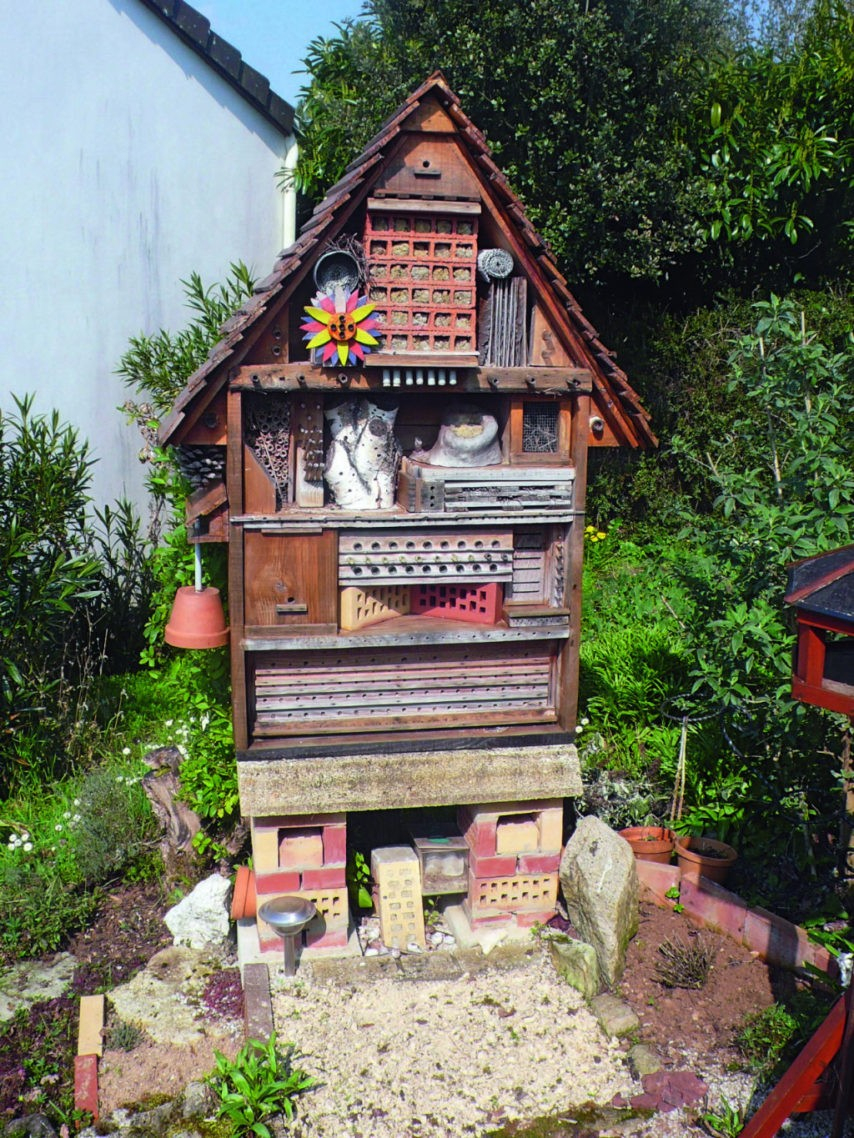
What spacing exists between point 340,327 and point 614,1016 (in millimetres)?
3539

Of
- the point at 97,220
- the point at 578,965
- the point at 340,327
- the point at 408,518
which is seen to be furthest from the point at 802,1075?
the point at 97,220

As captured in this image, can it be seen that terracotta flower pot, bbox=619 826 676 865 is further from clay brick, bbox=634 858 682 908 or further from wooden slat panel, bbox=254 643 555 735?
wooden slat panel, bbox=254 643 555 735

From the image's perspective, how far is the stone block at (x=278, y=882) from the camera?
543cm

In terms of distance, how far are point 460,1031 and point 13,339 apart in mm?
6587

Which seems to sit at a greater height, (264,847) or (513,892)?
(264,847)

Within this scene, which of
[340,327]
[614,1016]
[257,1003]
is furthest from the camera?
[257,1003]

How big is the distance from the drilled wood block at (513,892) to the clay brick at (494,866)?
28 millimetres

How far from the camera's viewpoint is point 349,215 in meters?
4.84

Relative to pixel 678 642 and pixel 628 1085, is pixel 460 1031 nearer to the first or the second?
Answer: pixel 628 1085

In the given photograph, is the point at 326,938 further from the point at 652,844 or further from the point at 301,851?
the point at 652,844

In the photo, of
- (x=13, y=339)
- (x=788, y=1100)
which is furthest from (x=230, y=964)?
(x=13, y=339)

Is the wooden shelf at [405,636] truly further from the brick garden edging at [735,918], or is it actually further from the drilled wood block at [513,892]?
the brick garden edging at [735,918]

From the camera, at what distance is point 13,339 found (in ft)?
28.1

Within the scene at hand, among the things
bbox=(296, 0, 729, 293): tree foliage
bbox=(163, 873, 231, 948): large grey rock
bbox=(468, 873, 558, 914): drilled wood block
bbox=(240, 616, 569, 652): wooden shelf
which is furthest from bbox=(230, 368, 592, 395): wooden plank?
bbox=(296, 0, 729, 293): tree foliage
